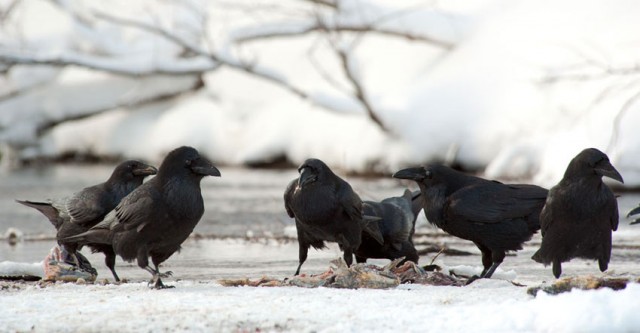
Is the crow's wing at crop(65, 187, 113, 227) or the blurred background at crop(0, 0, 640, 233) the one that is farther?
the blurred background at crop(0, 0, 640, 233)

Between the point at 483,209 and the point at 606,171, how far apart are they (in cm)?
113

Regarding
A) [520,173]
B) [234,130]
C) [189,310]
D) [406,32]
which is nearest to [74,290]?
[189,310]

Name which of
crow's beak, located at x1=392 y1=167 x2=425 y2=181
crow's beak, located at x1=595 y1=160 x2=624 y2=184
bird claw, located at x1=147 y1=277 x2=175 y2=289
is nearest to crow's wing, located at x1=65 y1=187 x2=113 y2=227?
bird claw, located at x1=147 y1=277 x2=175 y2=289

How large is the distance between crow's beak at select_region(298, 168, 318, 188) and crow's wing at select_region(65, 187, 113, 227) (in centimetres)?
158

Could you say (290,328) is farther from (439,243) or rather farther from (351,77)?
(351,77)

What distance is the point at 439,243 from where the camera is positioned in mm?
12766

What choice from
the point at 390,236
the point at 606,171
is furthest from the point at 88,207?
the point at 606,171

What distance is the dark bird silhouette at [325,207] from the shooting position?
9562mm

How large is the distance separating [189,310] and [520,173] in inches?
520

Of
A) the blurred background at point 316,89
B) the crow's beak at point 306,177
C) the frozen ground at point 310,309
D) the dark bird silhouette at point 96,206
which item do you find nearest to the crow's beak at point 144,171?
the dark bird silhouette at point 96,206

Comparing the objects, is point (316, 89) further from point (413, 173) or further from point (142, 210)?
point (142, 210)

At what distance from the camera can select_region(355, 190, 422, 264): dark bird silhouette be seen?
10.5 metres

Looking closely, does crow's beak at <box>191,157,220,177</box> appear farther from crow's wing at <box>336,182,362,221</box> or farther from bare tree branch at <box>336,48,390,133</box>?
bare tree branch at <box>336,48,390,133</box>

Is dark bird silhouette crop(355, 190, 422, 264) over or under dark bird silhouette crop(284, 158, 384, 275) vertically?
under
